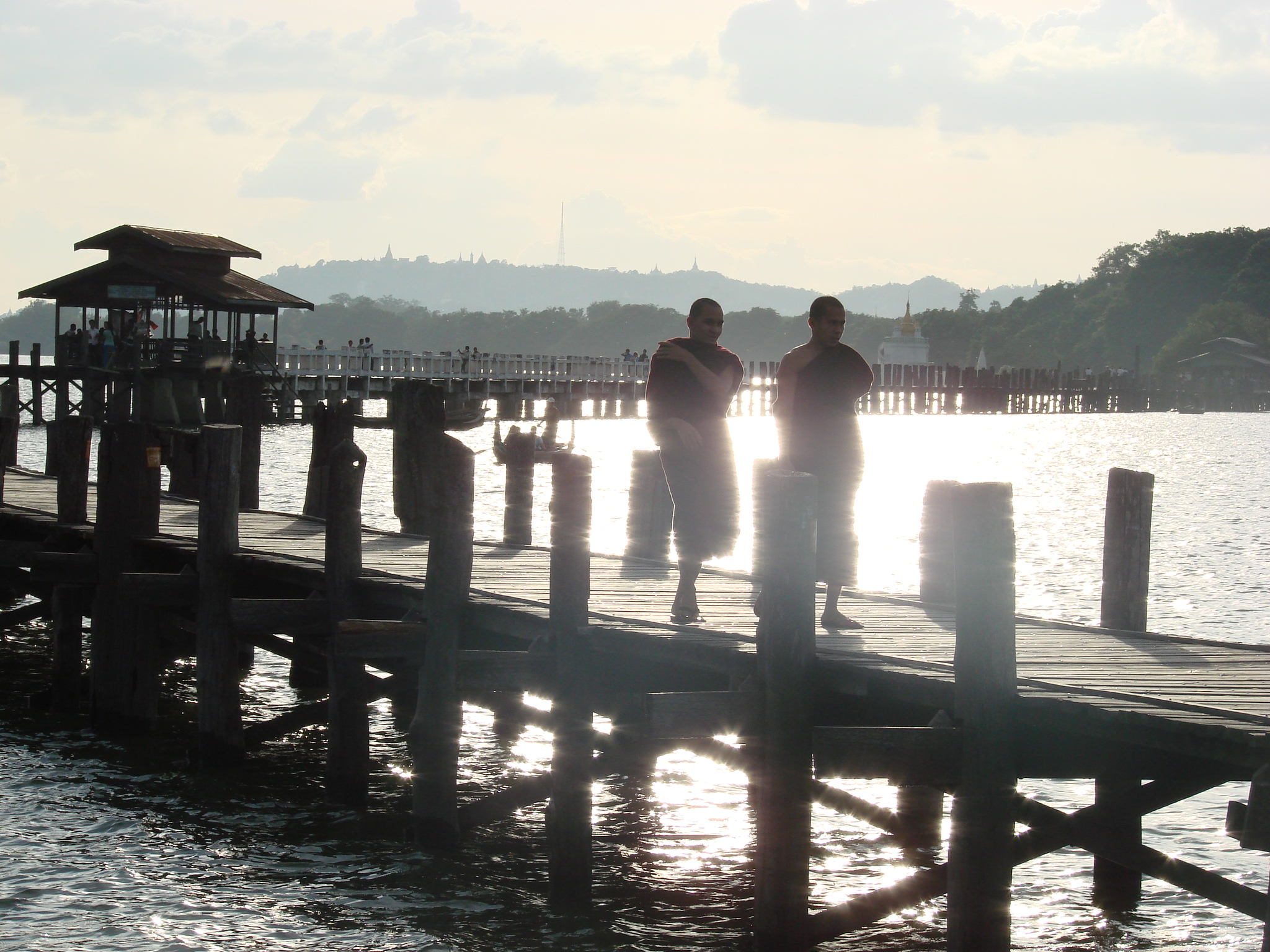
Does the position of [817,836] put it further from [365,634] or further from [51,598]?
[51,598]

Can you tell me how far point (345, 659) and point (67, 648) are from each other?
476 cm

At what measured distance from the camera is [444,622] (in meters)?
8.52

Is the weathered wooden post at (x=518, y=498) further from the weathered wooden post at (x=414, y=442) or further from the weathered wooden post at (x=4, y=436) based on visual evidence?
the weathered wooden post at (x=4, y=436)

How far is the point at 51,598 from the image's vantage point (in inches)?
543

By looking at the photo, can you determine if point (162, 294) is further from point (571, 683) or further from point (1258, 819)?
point (1258, 819)

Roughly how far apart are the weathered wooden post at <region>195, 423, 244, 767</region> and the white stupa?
136 meters

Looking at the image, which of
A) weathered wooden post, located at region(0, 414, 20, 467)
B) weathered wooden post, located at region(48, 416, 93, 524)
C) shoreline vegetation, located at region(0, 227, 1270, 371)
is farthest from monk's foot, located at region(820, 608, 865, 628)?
shoreline vegetation, located at region(0, 227, 1270, 371)

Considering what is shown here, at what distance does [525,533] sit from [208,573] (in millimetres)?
3853

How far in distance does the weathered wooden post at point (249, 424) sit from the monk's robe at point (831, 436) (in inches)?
318

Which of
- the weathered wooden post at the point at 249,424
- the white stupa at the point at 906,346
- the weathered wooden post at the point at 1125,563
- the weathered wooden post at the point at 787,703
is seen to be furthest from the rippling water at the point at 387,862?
the white stupa at the point at 906,346

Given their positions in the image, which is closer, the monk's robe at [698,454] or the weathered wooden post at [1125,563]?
the monk's robe at [698,454]

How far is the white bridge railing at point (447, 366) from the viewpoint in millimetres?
54156

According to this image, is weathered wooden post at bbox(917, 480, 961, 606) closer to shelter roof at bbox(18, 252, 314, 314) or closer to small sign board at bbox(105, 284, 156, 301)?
shelter roof at bbox(18, 252, 314, 314)

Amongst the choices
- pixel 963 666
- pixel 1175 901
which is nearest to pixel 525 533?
pixel 1175 901
